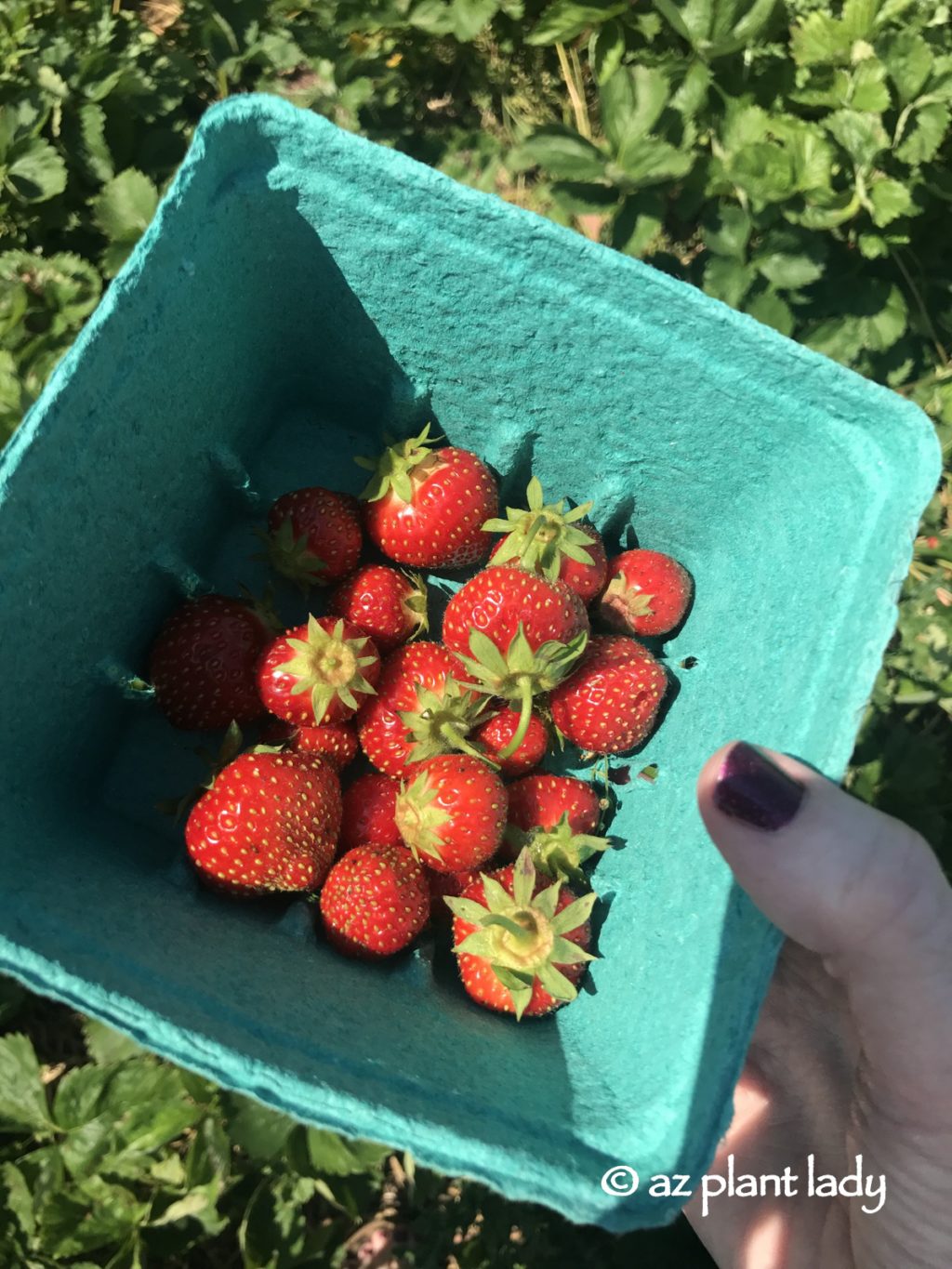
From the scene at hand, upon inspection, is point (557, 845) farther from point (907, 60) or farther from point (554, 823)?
point (907, 60)

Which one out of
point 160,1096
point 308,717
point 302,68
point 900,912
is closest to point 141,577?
point 308,717

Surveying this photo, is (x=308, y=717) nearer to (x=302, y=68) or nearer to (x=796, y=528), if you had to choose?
(x=796, y=528)

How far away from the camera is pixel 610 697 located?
0.96 m

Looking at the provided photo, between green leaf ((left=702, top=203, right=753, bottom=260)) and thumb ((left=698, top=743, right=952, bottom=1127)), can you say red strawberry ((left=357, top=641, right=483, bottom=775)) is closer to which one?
thumb ((left=698, top=743, right=952, bottom=1127))

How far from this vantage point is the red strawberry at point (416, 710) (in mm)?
942

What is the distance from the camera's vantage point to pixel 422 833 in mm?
905

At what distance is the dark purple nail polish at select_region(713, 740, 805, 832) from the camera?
69cm

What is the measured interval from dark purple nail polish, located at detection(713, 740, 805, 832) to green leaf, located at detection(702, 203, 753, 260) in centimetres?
73

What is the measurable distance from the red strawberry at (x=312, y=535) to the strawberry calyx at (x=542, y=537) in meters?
0.15

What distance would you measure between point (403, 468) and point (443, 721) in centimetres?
27

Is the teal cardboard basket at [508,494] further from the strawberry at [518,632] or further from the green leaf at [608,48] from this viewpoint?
the green leaf at [608,48]

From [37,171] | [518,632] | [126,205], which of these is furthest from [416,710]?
[37,171]

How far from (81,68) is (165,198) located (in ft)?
2.47
